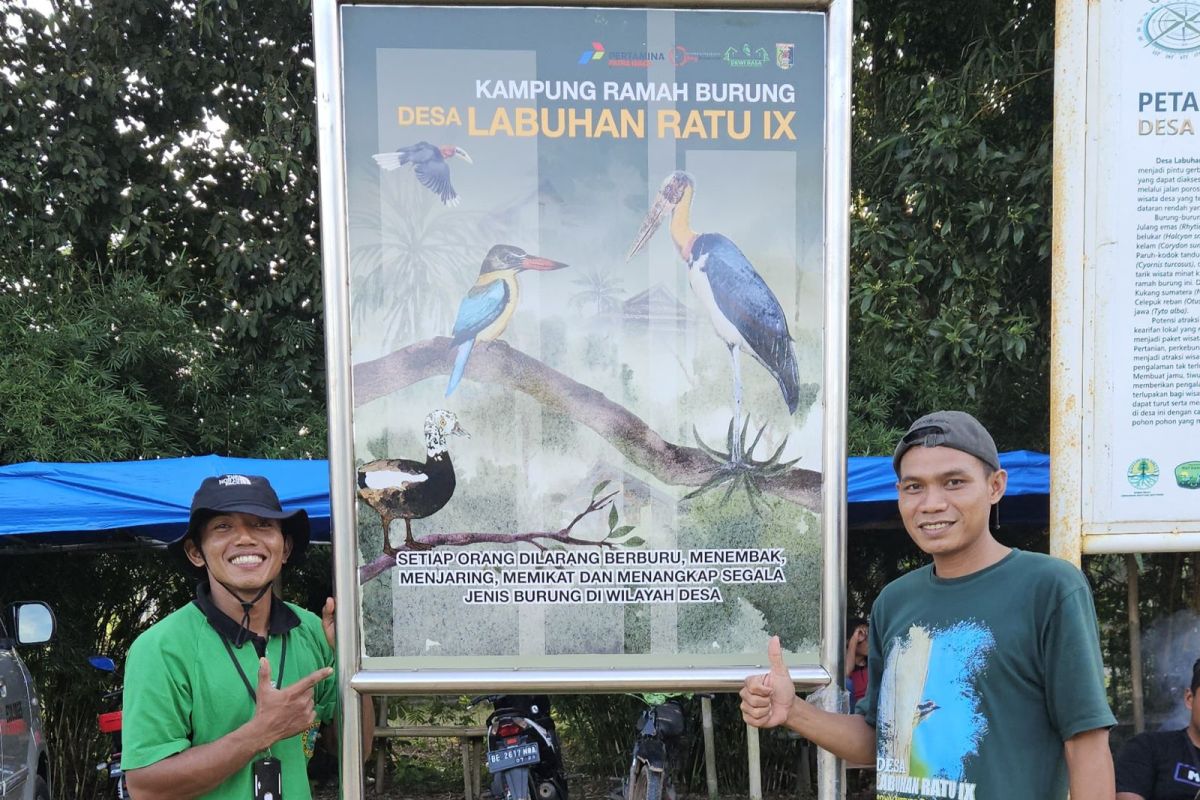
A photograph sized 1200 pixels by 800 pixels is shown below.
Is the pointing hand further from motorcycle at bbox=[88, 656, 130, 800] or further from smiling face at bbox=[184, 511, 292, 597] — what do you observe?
motorcycle at bbox=[88, 656, 130, 800]

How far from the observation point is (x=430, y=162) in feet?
8.20

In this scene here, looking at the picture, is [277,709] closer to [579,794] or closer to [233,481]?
[233,481]

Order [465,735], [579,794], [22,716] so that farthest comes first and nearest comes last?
[579,794] → [465,735] → [22,716]

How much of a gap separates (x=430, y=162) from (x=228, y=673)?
1.34 m

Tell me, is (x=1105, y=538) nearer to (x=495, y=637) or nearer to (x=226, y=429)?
(x=495, y=637)

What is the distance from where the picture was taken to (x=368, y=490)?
248 centimetres

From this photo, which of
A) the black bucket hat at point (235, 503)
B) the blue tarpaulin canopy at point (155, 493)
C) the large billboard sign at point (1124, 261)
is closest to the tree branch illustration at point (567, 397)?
the black bucket hat at point (235, 503)

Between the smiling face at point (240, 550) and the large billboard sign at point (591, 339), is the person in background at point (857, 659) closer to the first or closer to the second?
the large billboard sign at point (591, 339)

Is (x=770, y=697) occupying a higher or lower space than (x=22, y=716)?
higher

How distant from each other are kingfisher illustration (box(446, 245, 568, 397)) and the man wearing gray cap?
101 centimetres

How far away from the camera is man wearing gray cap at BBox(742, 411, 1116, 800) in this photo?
190 centimetres

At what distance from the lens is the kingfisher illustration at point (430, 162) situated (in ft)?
8.16

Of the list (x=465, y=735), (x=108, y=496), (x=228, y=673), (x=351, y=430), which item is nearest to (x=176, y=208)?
(x=108, y=496)

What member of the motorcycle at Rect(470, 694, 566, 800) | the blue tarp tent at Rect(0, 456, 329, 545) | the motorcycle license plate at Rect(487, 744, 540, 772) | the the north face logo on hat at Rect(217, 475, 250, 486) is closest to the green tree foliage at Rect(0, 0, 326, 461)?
the blue tarp tent at Rect(0, 456, 329, 545)
